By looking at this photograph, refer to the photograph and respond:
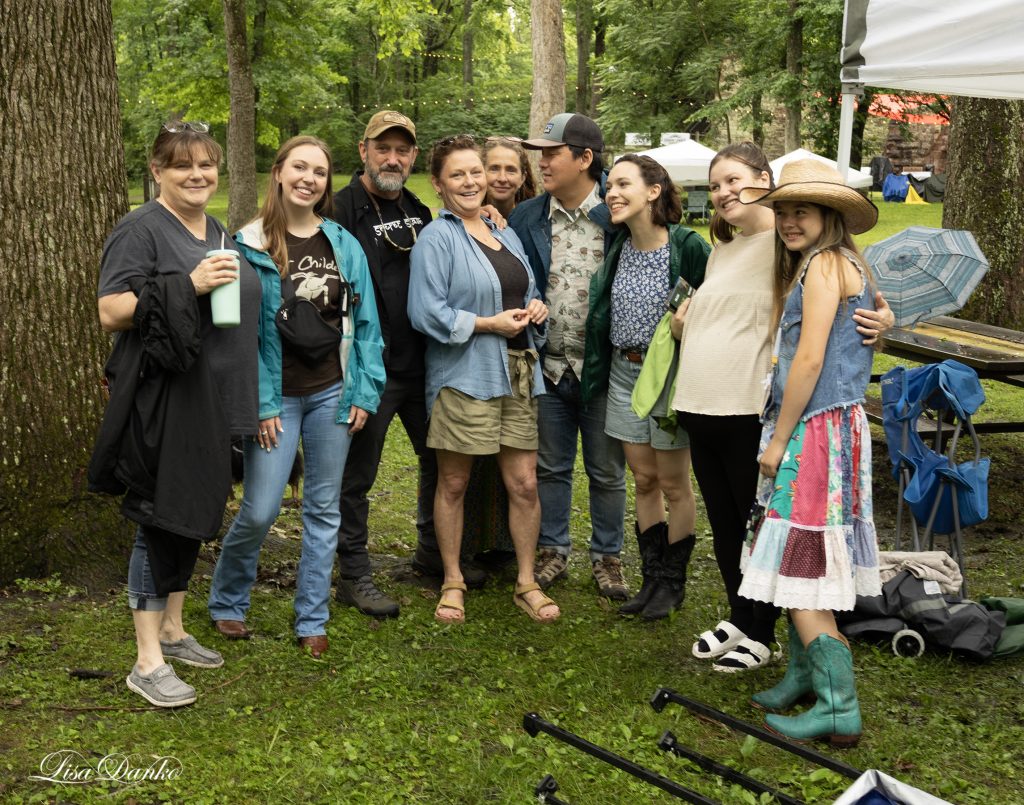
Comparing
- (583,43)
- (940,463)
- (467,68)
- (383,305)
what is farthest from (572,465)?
(467,68)

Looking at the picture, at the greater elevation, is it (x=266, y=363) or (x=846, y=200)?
(x=846, y=200)

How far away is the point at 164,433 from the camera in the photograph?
3.50 m

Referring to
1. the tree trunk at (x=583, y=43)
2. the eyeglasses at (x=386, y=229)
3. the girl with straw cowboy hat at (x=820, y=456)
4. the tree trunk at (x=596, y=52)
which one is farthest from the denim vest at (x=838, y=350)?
the tree trunk at (x=596, y=52)

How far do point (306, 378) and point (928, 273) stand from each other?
122 inches

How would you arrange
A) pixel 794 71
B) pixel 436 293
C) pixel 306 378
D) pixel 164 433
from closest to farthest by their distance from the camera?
pixel 164 433 → pixel 306 378 → pixel 436 293 → pixel 794 71

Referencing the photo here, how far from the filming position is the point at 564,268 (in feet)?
15.6

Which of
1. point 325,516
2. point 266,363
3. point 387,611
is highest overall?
point 266,363

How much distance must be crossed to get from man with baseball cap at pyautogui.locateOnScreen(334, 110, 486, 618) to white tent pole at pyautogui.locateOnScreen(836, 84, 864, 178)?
2.04 meters

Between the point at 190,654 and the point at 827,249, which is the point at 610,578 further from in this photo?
the point at 827,249

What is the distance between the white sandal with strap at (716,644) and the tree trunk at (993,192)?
18.5 feet

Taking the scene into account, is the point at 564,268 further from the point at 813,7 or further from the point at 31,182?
the point at 813,7

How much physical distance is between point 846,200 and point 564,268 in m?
1.50

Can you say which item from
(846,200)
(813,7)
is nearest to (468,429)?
(846,200)

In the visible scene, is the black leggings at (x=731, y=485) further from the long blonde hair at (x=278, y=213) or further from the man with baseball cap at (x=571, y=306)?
the long blonde hair at (x=278, y=213)
